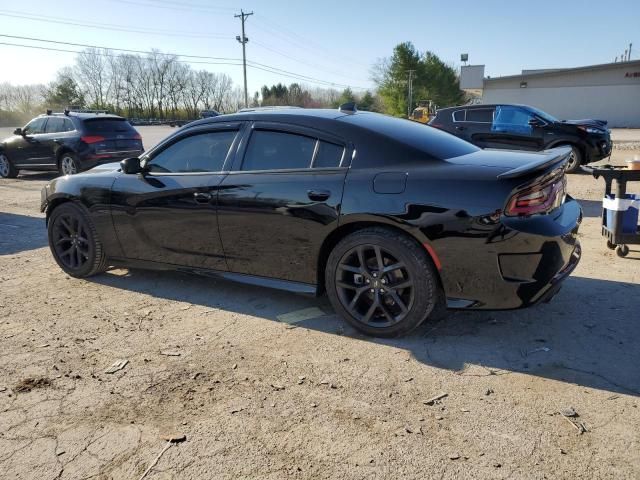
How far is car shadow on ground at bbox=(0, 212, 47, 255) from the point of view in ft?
20.1

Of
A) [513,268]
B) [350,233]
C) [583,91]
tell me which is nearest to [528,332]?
[513,268]

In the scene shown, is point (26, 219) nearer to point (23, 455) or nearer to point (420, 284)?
point (23, 455)

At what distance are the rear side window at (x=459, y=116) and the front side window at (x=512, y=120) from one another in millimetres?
783

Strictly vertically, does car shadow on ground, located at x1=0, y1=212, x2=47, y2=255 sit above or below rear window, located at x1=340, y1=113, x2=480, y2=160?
below

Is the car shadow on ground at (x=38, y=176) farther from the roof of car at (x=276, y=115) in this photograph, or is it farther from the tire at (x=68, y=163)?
the roof of car at (x=276, y=115)

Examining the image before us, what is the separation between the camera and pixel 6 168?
13477 millimetres

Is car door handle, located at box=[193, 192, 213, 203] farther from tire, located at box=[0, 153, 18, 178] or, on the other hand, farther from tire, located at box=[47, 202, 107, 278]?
tire, located at box=[0, 153, 18, 178]

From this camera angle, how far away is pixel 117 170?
15.3 feet

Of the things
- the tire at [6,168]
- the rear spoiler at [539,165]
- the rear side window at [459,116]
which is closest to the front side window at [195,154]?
the rear spoiler at [539,165]

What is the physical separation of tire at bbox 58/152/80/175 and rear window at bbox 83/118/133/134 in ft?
2.46

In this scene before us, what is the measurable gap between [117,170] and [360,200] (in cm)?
261

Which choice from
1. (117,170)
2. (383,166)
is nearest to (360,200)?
(383,166)

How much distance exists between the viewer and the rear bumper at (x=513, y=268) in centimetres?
296

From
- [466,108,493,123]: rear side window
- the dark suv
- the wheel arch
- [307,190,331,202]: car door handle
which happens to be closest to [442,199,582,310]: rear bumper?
the wheel arch
